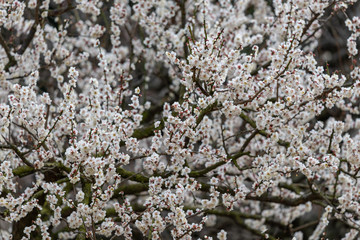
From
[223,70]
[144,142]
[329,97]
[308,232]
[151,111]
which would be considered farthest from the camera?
[308,232]

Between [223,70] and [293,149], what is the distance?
1.26 m

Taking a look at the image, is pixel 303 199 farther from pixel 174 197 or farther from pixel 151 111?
pixel 151 111

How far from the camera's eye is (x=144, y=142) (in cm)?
898

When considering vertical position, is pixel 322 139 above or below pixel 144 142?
below

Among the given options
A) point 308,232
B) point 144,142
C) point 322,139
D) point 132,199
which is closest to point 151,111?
point 144,142

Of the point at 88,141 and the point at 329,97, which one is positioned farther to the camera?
the point at 329,97

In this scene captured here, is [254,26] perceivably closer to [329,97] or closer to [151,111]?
[151,111]

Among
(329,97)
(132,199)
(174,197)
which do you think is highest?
(132,199)

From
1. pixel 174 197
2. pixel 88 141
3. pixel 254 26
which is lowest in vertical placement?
pixel 174 197

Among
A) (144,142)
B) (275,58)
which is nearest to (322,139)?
(275,58)

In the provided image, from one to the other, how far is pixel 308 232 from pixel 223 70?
6522 millimetres

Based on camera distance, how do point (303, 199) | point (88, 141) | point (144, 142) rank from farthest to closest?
point (144, 142), point (303, 199), point (88, 141)

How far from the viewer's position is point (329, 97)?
5.05 metres

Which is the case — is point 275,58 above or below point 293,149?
above
